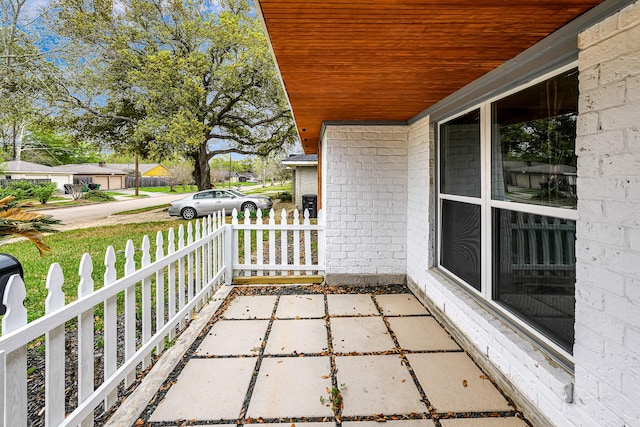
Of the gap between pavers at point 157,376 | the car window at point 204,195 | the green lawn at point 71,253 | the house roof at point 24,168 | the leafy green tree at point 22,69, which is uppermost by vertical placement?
the leafy green tree at point 22,69

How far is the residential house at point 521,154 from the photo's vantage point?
1419mm

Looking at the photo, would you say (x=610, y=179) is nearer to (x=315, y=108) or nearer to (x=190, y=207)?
(x=315, y=108)

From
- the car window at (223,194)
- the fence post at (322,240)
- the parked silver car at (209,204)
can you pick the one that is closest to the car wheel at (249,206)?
the parked silver car at (209,204)

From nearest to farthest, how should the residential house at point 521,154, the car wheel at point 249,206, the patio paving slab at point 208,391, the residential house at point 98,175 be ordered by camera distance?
1. the residential house at point 521,154
2. the patio paving slab at point 208,391
3. the car wheel at point 249,206
4. the residential house at point 98,175

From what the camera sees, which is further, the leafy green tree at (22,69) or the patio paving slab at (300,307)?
the leafy green tree at (22,69)

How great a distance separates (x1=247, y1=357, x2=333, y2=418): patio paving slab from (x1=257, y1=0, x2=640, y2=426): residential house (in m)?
1.13

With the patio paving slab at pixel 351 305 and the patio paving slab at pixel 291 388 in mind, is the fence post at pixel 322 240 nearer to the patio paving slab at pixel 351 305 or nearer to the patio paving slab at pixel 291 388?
the patio paving slab at pixel 351 305

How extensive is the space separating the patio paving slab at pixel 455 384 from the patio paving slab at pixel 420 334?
13 cm

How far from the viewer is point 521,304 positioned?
2217 millimetres

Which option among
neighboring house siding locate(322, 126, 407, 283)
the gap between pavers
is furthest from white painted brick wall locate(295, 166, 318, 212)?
the gap between pavers

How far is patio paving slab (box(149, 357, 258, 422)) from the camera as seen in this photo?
78.5 inches

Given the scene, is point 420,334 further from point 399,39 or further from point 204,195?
point 204,195

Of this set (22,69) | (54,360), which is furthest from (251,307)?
(22,69)

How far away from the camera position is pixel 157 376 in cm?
233
